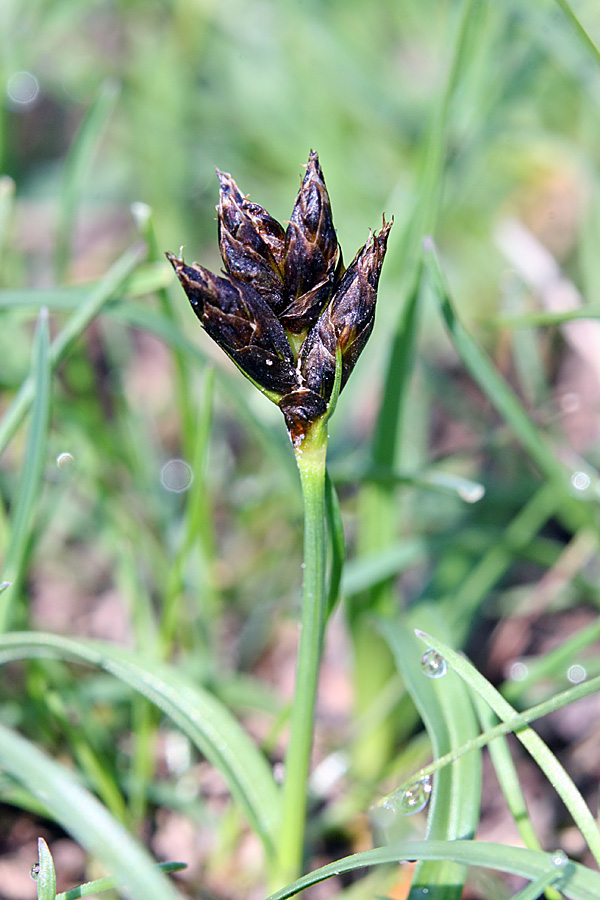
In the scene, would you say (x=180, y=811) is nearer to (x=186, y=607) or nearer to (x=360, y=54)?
(x=186, y=607)

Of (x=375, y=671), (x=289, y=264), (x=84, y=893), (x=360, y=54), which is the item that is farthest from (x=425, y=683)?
(x=360, y=54)

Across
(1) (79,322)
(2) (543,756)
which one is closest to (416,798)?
(2) (543,756)

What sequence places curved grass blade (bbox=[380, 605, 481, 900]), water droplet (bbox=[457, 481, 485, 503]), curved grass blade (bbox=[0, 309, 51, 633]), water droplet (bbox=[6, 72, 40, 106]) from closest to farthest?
curved grass blade (bbox=[380, 605, 481, 900]) → curved grass blade (bbox=[0, 309, 51, 633]) → water droplet (bbox=[457, 481, 485, 503]) → water droplet (bbox=[6, 72, 40, 106])

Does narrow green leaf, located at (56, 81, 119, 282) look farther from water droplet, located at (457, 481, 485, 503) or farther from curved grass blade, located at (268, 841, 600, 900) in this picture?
curved grass blade, located at (268, 841, 600, 900)

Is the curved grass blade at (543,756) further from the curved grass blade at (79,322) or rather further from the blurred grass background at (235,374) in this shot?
the curved grass blade at (79,322)

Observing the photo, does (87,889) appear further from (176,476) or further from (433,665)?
(176,476)

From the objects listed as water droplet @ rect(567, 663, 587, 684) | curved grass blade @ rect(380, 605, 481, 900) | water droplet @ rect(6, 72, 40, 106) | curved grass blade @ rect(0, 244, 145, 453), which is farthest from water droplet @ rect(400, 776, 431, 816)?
water droplet @ rect(6, 72, 40, 106)

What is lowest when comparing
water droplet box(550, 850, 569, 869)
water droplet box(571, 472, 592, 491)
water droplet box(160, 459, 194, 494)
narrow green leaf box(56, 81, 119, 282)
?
water droplet box(550, 850, 569, 869)

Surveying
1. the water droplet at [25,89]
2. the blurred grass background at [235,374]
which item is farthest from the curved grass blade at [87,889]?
the water droplet at [25,89]
